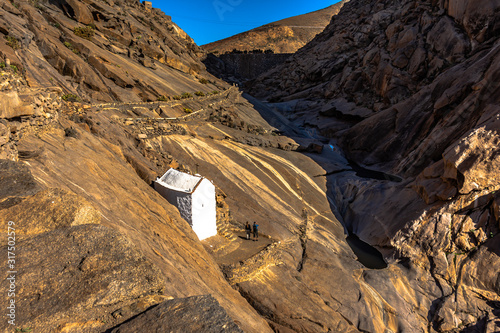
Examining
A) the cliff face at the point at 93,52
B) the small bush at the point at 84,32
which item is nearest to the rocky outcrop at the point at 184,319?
the cliff face at the point at 93,52

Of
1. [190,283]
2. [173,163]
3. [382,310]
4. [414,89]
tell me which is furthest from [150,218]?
[414,89]

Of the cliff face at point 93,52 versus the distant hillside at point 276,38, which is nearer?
the cliff face at point 93,52

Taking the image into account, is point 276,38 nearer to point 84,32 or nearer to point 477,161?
point 84,32

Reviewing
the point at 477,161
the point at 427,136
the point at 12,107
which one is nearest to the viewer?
the point at 12,107

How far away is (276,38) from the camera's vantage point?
140625 mm

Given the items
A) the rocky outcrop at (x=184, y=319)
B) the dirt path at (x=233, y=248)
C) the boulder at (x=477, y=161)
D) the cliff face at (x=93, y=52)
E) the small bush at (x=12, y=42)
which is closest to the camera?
the rocky outcrop at (x=184, y=319)

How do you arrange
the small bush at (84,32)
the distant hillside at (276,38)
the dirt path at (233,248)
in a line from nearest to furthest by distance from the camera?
the dirt path at (233,248), the small bush at (84,32), the distant hillside at (276,38)

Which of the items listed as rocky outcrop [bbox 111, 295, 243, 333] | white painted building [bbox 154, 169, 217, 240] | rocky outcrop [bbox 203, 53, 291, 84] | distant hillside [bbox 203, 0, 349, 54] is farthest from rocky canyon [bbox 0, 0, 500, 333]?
distant hillside [bbox 203, 0, 349, 54]

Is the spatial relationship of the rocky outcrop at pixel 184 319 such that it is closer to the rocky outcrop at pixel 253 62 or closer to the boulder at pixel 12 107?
the boulder at pixel 12 107

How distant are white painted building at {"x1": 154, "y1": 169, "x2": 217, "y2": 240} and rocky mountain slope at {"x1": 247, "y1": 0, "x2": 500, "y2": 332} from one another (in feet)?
46.6

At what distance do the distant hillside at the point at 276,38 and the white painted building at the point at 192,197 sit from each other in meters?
120

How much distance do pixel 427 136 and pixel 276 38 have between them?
117936 millimetres

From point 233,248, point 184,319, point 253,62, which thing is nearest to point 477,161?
point 233,248

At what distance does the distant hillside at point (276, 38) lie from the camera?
135125 mm
